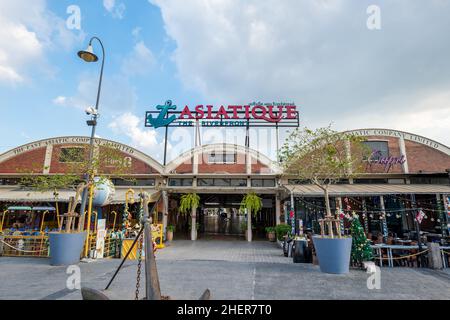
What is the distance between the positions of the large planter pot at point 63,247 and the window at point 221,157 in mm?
10270

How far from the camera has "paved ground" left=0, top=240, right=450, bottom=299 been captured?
4785 mm

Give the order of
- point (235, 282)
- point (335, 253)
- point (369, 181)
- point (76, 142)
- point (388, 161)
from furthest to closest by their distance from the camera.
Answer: point (76, 142) < point (369, 181) < point (388, 161) < point (335, 253) < point (235, 282)

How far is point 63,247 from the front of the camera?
742 centimetres

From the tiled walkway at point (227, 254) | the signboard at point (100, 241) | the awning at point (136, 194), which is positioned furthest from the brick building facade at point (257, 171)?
the signboard at point (100, 241)

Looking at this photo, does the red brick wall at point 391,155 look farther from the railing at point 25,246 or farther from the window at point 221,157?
the railing at point 25,246

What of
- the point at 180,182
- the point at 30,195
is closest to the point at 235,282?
the point at 180,182

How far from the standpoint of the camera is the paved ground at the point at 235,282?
15.7 ft

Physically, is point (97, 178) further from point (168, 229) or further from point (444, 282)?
point (444, 282)

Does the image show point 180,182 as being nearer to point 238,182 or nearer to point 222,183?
point 222,183

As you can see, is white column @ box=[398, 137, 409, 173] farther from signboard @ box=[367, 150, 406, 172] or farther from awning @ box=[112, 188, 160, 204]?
awning @ box=[112, 188, 160, 204]

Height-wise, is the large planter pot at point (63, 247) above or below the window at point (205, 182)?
below

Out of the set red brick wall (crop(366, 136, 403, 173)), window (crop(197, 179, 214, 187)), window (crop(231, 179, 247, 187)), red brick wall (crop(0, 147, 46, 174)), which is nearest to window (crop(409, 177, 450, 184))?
red brick wall (crop(366, 136, 403, 173))

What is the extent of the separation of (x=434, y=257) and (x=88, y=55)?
1319 centimetres
